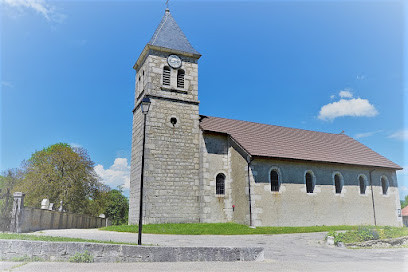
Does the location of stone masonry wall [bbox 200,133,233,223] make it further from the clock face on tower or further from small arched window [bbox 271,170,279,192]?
the clock face on tower

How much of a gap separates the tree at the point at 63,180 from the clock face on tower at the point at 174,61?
19907mm

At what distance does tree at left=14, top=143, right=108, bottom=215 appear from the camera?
107ft

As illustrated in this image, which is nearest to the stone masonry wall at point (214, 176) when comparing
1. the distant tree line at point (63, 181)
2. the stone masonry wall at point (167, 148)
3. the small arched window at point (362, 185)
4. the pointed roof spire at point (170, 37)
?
the stone masonry wall at point (167, 148)

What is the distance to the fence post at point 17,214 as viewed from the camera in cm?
1608

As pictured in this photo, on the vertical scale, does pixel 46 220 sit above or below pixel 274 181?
below

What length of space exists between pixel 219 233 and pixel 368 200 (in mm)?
14343

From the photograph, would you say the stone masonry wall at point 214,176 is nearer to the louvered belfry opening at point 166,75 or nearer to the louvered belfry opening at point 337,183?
the louvered belfry opening at point 166,75

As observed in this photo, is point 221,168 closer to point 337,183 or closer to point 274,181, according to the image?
point 274,181

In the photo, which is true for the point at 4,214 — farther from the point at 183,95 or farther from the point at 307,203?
the point at 307,203

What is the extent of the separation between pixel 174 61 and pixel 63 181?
20295 millimetres

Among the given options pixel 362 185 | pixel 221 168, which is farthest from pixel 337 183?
pixel 221 168

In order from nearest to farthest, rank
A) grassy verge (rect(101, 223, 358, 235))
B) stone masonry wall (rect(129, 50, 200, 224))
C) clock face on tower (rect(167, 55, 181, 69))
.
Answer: grassy verge (rect(101, 223, 358, 235))
stone masonry wall (rect(129, 50, 200, 224))
clock face on tower (rect(167, 55, 181, 69))

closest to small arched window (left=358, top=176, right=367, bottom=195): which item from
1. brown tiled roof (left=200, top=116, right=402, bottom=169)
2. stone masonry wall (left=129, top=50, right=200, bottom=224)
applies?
brown tiled roof (left=200, top=116, right=402, bottom=169)

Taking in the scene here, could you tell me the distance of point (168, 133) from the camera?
68.5 feet
